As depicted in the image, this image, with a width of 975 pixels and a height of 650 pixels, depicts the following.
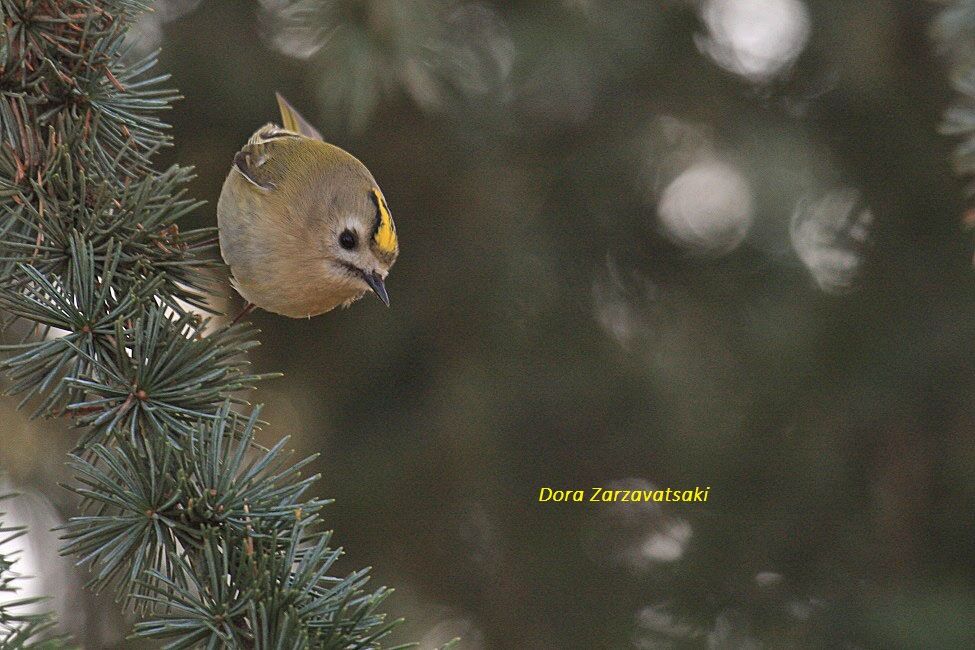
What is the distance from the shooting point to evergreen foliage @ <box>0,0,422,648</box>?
43.6 inches

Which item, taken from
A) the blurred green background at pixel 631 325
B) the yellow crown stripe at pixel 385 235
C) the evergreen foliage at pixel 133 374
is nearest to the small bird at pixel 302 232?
the yellow crown stripe at pixel 385 235

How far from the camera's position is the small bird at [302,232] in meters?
2.21

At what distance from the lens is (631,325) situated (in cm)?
281

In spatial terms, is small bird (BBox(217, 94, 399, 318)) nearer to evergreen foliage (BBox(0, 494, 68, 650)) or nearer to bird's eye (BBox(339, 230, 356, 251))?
bird's eye (BBox(339, 230, 356, 251))

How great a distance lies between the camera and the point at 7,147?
4.51 ft

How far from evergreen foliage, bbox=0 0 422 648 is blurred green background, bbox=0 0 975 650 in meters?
1.06

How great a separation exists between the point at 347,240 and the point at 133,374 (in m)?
1.08

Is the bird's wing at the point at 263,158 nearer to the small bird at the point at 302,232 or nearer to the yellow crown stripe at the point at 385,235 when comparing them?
the small bird at the point at 302,232

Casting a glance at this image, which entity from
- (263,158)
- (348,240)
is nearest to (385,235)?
(348,240)

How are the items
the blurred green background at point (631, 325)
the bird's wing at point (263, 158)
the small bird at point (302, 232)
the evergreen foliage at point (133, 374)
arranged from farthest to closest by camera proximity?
the blurred green background at point (631, 325) < the bird's wing at point (263, 158) < the small bird at point (302, 232) < the evergreen foliage at point (133, 374)

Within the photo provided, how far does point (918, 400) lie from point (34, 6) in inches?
88.9

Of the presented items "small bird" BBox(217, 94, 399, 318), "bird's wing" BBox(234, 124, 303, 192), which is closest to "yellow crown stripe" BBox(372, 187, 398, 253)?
"small bird" BBox(217, 94, 399, 318)

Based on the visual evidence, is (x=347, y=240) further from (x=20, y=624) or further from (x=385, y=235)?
(x=20, y=624)

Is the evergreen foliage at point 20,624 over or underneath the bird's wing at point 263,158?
underneath
